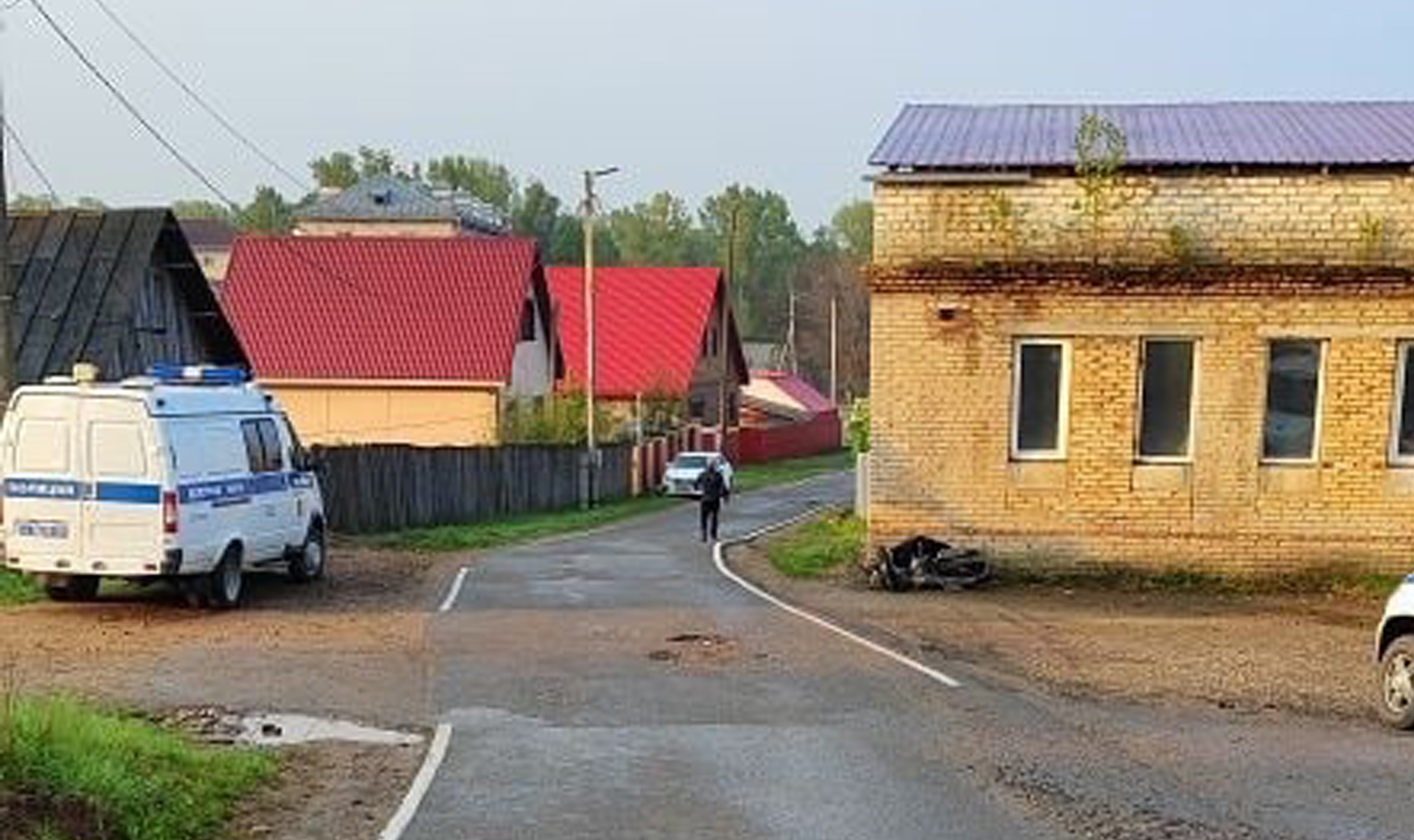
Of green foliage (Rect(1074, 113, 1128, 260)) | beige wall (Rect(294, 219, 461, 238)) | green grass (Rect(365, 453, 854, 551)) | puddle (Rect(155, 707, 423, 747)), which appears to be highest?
beige wall (Rect(294, 219, 461, 238))

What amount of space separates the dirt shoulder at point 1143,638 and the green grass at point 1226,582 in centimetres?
18

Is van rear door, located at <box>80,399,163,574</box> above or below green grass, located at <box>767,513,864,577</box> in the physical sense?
above

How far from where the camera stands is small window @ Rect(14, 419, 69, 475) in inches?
637

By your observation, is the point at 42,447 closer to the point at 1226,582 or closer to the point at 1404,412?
the point at 1226,582

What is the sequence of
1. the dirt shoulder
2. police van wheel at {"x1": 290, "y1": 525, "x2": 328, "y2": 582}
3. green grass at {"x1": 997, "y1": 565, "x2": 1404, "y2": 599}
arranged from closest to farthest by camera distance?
the dirt shoulder → green grass at {"x1": 997, "y1": 565, "x2": 1404, "y2": 599} → police van wheel at {"x1": 290, "y1": 525, "x2": 328, "y2": 582}

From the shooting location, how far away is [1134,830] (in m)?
8.05

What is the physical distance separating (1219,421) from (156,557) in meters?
12.6

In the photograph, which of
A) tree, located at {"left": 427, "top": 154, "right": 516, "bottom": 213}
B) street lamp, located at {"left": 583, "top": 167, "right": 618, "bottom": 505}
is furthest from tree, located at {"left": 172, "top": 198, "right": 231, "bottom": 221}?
street lamp, located at {"left": 583, "top": 167, "right": 618, "bottom": 505}

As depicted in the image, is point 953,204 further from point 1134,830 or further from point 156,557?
point 1134,830

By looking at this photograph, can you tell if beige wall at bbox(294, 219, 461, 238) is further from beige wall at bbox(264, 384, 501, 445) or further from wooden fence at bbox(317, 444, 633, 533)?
wooden fence at bbox(317, 444, 633, 533)

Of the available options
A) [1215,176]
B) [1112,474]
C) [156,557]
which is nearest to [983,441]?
[1112,474]

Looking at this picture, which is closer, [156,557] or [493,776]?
[493,776]

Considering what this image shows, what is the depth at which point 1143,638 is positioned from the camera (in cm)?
1563

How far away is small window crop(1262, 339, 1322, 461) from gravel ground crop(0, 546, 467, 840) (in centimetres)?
1062
